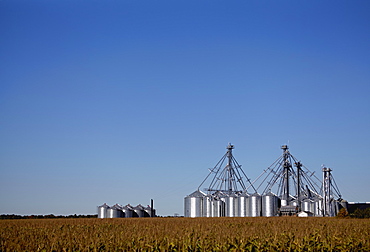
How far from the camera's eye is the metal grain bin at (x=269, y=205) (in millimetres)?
89938

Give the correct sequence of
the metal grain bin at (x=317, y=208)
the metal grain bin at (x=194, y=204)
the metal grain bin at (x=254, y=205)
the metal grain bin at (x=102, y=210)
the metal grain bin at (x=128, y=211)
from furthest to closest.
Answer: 1. the metal grain bin at (x=128, y=211)
2. the metal grain bin at (x=102, y=210)
3. the metal grain bin at (x=194, y=204)
4. the metal grain bin at (x=317, y=208)
5. the metal grain bin at (x=254, y=205)

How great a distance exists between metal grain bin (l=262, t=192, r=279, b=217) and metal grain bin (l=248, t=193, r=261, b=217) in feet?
3.18

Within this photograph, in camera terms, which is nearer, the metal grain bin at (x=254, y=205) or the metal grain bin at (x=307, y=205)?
the metal grain bin at (x=254, y=205)

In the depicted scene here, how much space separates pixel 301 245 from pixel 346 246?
2071mm

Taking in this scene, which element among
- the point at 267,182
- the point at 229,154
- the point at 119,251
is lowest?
the point at 119,251

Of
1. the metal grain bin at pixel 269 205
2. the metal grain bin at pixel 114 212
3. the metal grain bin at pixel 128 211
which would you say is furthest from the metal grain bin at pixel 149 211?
the metal grain bin at pixel 269 205

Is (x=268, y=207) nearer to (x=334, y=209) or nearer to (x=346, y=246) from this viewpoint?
(x=334, y=209)

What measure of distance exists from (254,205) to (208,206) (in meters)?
11.0

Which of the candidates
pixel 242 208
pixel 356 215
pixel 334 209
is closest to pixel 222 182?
pixel 242 208

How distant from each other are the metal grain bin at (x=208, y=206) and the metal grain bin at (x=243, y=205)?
21.8 feet

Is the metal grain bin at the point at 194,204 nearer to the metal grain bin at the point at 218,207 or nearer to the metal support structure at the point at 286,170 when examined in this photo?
the metal grain bin at the point at 218,207

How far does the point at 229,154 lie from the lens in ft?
346

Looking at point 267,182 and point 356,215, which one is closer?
point 356,215

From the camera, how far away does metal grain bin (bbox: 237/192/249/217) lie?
3615 inches
